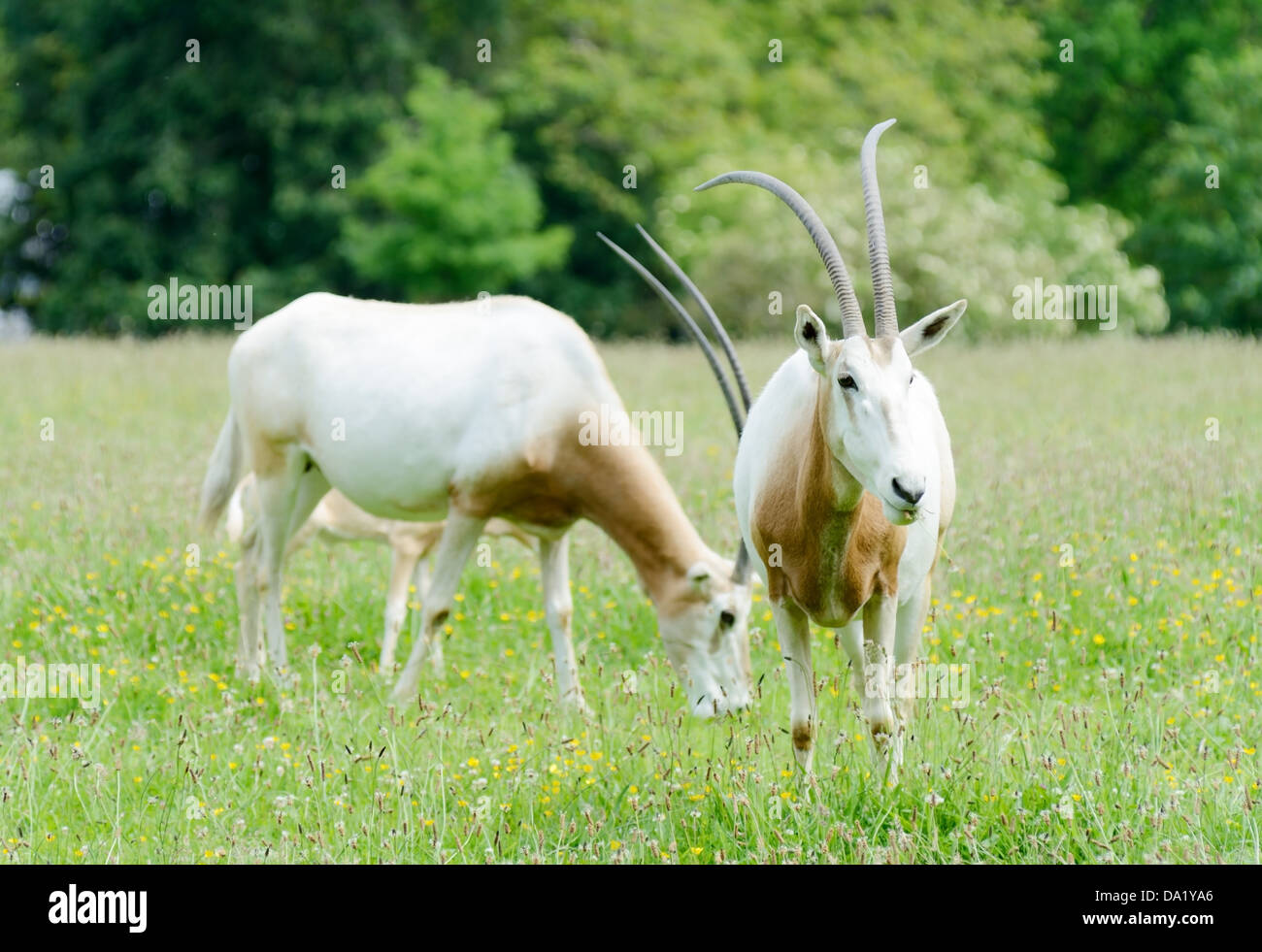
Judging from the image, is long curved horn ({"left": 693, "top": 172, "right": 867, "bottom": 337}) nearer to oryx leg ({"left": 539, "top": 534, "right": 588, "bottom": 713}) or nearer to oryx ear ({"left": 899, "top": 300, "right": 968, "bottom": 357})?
oryx ear ({"left": 899, "top": 300, "right": 968, "bottom": 357})

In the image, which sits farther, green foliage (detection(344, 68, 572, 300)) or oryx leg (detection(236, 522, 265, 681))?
green foliage (detection(344, 68, 572, 300))

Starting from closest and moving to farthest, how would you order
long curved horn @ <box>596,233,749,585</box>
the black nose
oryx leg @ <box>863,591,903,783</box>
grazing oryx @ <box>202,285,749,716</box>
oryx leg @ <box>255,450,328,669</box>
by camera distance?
the black nose < oryx leg @ <box>863,591,903,783</box> < long curved horn @ <box>596,233,749,585</box> < grazing oryx @ <box>202,285,749,716</box> < oryx leg @ <box>255,450,328,669</box>

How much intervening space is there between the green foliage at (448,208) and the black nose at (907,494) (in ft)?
80.8

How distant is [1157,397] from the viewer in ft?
36.8

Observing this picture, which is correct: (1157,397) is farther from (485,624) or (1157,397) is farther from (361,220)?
(361,220)

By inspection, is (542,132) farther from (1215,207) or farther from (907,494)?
(907,494)

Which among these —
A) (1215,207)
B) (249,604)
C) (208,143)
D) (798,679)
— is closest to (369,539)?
(249,604)

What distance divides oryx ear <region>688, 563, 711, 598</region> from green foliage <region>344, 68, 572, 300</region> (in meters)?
22.5

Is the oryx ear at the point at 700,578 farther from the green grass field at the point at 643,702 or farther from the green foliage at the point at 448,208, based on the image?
the green foliage at the point at 448,208

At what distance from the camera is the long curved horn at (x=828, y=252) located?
4055mm

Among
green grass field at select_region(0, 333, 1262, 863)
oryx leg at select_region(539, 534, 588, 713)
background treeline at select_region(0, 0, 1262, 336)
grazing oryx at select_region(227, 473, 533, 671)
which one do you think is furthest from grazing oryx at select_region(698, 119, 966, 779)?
background treeline at select_region(0, 0, 1262, 336)

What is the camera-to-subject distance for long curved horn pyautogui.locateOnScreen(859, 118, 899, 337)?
4.01m

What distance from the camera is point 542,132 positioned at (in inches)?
1227

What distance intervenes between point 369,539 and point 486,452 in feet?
5.75
